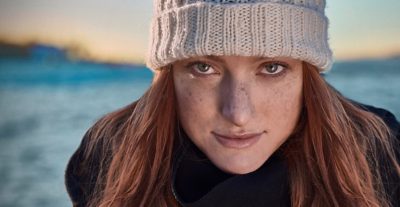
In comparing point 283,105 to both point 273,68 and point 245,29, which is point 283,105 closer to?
point 273,68

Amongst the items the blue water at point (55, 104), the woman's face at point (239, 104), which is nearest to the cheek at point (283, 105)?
the woman's face at point (239, 104)

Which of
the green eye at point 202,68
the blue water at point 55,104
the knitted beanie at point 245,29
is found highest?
the knitted beanie at point 245,29

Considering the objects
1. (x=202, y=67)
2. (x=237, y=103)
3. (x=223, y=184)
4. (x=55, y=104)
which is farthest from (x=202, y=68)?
(x=55, y=104)

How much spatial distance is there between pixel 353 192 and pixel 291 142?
191 millimetres

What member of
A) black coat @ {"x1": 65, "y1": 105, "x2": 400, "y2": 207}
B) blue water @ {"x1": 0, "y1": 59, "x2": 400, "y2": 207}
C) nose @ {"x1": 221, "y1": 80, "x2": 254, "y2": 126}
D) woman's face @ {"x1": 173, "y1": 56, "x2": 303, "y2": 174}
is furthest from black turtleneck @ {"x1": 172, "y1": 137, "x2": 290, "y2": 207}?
blue water @ {"x1": 0, "y1": 59, "x2": 400, "y2": 207}

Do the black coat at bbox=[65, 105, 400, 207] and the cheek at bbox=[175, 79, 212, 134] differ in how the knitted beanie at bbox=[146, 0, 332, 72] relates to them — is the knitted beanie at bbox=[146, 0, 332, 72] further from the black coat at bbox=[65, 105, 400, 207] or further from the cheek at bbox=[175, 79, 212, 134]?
the black coat at bbox=[65, 105, 400, 207]

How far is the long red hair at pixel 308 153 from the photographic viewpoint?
1467mm

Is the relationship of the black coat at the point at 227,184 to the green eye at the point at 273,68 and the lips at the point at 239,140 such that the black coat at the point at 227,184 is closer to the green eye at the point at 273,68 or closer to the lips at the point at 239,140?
the lips at the point at 239,140

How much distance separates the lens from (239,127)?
126 cm

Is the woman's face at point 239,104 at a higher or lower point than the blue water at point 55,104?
higher

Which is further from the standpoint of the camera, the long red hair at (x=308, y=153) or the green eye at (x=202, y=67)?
the long red hair at (x=308, y=153)

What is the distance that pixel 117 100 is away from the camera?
406cm

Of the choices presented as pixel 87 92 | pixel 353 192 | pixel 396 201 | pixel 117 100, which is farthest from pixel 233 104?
pixel 87 92

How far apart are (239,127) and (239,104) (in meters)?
0.06
